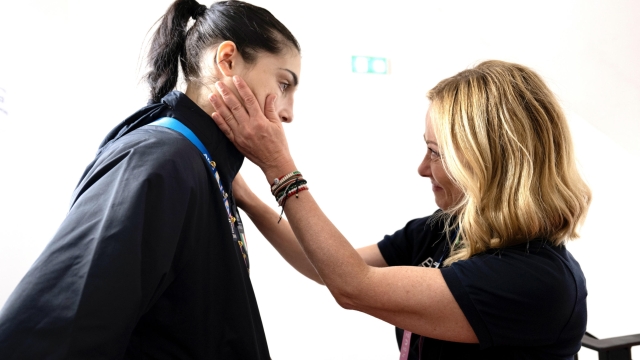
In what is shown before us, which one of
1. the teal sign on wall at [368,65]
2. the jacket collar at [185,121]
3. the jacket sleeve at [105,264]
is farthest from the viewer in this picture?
the teal sign on wall at [368,65]

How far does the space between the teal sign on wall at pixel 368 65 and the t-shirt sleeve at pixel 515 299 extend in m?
1.94

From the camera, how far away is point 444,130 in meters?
1.22

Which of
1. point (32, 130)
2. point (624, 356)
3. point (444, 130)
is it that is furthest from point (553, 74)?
point (32, 130)

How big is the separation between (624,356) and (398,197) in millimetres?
1512

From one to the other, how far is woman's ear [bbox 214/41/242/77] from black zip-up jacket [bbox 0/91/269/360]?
0.10 metres

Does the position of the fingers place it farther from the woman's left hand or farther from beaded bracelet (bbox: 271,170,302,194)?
beaded bracelet (bbox: 271,170,302,194)

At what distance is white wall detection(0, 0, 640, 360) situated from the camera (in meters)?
2.27

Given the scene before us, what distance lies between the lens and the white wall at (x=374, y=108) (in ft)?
7.45

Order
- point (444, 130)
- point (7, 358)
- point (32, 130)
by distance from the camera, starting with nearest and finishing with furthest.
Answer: point (7, 358) → point (444, 130) → point (32, 130)

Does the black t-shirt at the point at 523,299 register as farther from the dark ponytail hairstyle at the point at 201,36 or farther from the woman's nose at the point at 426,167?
the dark ponytail hairstyle at the point at 201,36

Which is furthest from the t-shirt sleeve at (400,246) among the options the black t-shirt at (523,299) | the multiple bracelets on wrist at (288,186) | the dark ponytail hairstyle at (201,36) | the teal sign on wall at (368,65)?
the teal sign on wall at (368,65)

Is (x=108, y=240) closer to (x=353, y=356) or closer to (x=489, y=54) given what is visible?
(x=353, y=356)

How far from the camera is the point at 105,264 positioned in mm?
649

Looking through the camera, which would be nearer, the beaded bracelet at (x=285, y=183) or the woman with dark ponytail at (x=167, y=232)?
the woman with dark ponytail at (x=167, y=232)
